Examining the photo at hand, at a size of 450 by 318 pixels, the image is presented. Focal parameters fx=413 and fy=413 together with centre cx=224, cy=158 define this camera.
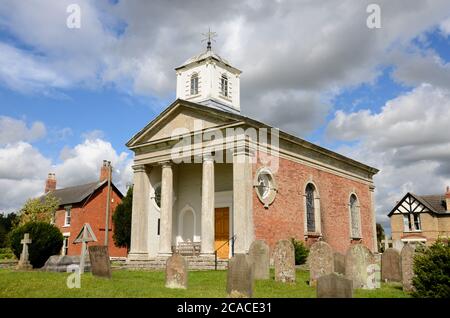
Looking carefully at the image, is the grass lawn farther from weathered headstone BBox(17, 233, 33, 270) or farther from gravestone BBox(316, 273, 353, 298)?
weathered headstone BBox(17, 233, 33, 270)

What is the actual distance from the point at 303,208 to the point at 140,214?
8.97 metres

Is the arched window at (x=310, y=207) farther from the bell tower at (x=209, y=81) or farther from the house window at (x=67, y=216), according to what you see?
the house window at (x=67, y=216)

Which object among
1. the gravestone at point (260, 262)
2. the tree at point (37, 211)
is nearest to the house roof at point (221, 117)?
the gravestone at point (260, 262)

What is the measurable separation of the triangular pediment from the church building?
0.05 m

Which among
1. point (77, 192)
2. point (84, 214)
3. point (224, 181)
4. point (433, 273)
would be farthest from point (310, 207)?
point (77, 192)

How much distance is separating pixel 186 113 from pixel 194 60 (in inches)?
244

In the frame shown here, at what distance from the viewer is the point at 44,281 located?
12172mm

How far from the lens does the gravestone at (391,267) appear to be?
46.3 feet

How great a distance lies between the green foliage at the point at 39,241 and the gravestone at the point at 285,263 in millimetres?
14556

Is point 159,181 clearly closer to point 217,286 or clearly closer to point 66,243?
point 217,286

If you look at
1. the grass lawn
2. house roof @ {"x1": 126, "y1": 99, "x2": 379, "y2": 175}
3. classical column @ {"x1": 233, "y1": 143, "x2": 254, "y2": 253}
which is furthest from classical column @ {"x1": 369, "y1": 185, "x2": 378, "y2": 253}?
the grass lawn

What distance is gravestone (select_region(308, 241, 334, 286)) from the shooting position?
39.1 feet

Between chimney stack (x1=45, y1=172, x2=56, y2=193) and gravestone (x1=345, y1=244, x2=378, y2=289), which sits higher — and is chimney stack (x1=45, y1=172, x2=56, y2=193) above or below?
above
